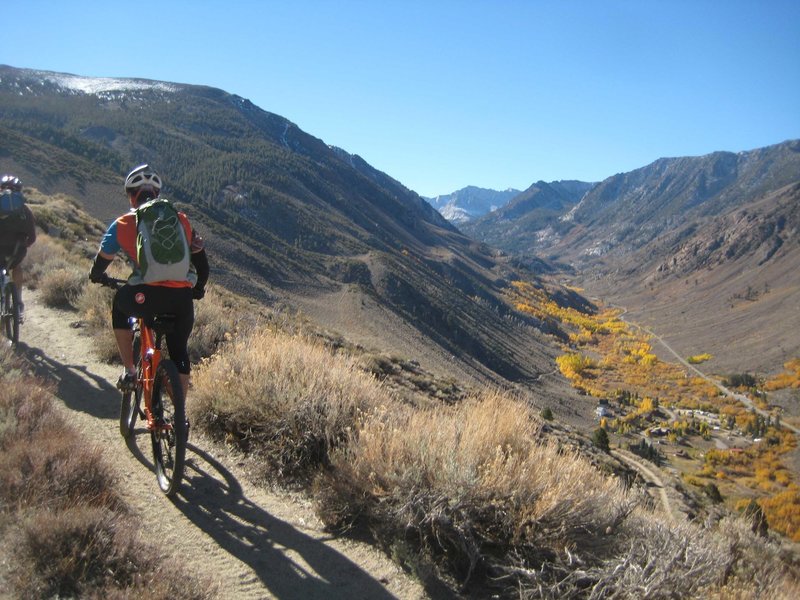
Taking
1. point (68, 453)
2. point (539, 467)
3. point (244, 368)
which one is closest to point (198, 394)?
point (244, 368)

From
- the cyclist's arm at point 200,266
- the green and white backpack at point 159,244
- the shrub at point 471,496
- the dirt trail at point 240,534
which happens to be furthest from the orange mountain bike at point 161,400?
the shrub at point 471,496

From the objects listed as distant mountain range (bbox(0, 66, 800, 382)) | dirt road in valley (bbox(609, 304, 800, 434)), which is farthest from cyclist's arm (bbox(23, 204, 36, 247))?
dirt road in valley (bbox(609, 304, 800, 434))

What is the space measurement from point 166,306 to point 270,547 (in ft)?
5.88

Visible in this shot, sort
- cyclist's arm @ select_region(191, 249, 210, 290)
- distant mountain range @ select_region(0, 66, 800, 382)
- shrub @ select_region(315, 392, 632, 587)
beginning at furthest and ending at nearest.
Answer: distant mountain range @ select_region(0, 66, 800, 382) → cyclist's arm @ select_region(191, 249, 210, 290) → shrub @ select_region(315, 392, 632, 587)

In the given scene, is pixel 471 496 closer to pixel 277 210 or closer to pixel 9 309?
pixel 9 309

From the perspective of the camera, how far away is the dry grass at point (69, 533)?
101 inches

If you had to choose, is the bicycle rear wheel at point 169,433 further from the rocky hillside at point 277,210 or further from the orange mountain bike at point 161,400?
the rocky hillside at point 277,210

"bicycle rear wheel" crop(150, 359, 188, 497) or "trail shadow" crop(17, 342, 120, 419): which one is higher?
"bicycle rear wheel" crop(150, 359, 188, 497)

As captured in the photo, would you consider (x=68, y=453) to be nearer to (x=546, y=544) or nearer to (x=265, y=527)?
(x=265, y=527)

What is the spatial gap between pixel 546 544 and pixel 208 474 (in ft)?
8.82

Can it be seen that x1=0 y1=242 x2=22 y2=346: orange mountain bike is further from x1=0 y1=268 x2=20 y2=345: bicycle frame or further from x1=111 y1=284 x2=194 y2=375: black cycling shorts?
x1=111 y1=284 x2=194 y2=375: black cycling shorts

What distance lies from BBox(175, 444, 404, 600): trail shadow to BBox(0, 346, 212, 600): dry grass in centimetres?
50

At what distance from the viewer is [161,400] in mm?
4016

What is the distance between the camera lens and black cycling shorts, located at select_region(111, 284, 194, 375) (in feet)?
12.2
